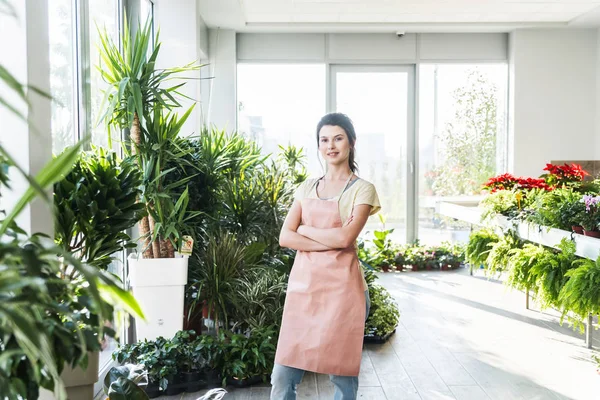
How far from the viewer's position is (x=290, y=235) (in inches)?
109

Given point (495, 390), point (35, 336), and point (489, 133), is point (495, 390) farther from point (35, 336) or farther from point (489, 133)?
point (489, 133)

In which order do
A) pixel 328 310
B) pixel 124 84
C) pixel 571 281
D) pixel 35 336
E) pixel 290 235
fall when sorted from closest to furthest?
pixel 35 336
pixel 328 310
pixel 290 235
pixel 124 84
pixel 571 281

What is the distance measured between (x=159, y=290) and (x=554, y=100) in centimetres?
690

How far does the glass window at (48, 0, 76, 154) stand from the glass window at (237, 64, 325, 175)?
534 centimetres

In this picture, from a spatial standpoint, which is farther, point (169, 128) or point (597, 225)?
point (597, 225)

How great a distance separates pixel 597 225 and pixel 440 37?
5358 millimetres

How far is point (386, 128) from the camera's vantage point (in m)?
9.12

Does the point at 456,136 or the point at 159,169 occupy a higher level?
the point at 456,136

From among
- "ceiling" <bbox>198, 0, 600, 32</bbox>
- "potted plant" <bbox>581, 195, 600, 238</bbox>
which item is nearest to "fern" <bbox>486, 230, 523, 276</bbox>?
"potted plant" <bbox>581, 195, 600, 238</bbox>

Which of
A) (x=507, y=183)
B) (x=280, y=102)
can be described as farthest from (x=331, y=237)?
(x=280, y=102)

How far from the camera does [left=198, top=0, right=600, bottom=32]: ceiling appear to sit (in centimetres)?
730

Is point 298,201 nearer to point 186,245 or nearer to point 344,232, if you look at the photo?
point 344,232

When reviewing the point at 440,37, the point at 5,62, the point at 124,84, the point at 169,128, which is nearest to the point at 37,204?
the point at 5,62

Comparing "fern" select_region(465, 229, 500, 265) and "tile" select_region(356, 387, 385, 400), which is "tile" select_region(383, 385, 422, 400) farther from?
"fern" select_region(465, 229, 500, 265)
